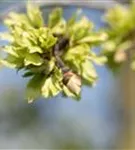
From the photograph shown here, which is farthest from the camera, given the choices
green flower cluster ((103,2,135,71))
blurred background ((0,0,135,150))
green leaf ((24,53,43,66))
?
blurred background ((0,0,135,150))

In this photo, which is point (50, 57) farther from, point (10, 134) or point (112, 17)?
point (10, 134)

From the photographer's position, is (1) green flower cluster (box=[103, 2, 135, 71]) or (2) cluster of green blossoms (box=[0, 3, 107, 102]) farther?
(1) green flower cluster (box=[103, 2, 135, 71])

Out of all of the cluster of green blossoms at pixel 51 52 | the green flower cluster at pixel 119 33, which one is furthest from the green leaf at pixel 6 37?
the green flower cluster at pixel 119 33

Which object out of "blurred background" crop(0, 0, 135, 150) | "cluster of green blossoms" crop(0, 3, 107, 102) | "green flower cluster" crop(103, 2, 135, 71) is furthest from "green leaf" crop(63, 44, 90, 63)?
"blurred background" crop(0, 0, 135, 150)

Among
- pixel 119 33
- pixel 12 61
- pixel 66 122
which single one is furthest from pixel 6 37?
pixel 66 122

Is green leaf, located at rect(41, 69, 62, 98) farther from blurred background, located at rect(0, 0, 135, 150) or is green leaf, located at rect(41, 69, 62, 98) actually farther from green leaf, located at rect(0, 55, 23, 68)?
blurred background, located at rect(0, 0, 135, 150)

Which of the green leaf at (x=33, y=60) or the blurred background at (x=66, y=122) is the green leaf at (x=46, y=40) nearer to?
the green leaf at (x=33, y=60)

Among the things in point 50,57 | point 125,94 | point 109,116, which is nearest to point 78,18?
point 50,57
